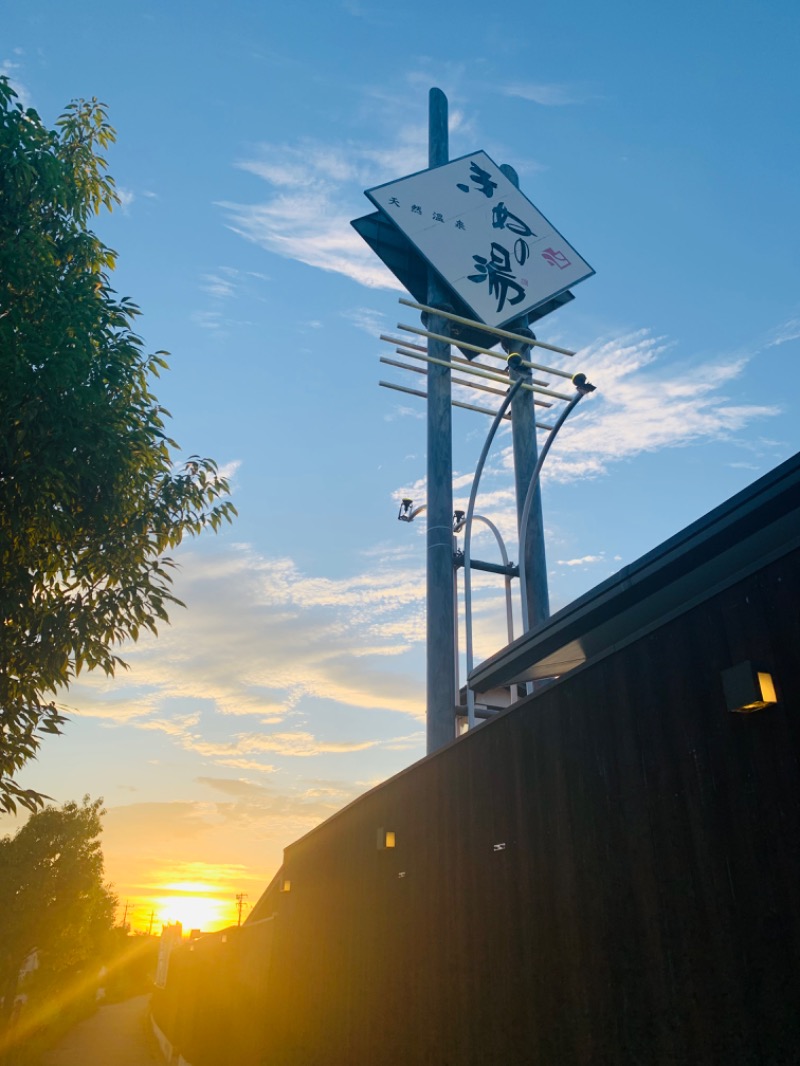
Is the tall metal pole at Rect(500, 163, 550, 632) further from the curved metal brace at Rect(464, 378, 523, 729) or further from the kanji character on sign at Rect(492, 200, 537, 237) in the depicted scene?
the kanji character on sign at Rect(492, 200, 537, 237)

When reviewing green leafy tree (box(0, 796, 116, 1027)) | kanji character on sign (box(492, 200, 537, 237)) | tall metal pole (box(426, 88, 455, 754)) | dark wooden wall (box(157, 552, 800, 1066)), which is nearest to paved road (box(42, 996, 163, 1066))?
green leafy tree (box(0, 796, 116, 1027))

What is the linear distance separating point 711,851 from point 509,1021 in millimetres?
2886

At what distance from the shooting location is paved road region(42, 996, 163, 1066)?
1283 inches

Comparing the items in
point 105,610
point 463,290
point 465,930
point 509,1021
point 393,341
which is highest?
point 463,290

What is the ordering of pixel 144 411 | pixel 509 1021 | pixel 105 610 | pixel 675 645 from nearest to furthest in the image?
pixel 675 645
pixel 509 1021
pixel 105 610
pixel 144 411

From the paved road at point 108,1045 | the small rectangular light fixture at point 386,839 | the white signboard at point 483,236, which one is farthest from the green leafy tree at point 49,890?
the white signboard at point 483,236

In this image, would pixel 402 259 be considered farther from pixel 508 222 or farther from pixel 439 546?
pixel 439 546

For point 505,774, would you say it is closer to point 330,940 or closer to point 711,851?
point 711,851

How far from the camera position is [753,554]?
5.74 m

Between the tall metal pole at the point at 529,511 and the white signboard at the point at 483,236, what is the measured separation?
2133 mm

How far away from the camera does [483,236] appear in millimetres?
15398

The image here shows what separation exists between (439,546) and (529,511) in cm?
158

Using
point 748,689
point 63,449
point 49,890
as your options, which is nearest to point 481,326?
point 63,449

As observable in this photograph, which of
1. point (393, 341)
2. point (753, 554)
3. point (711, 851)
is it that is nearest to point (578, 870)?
point (711, 851)
